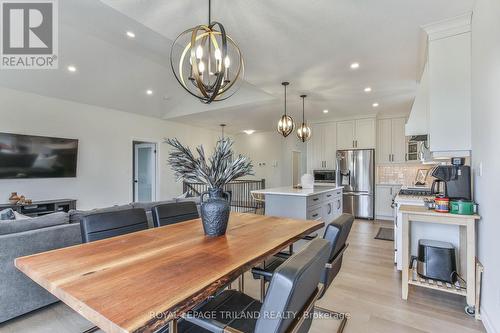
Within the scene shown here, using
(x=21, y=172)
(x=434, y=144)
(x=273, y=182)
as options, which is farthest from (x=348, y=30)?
(x=273, y=182)

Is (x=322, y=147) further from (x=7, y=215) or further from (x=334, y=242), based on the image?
(x=7, y=215)

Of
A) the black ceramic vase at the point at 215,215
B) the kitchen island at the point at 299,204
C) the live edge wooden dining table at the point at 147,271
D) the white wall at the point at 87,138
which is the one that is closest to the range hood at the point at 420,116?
the kitchen island at the point at 299,204

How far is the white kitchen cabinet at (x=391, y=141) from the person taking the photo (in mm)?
6238

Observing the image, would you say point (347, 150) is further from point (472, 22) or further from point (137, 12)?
point (137, 12)

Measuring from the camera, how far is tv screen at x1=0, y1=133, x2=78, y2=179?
4.37 metres

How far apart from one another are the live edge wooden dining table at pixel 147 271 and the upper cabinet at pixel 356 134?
5406 millimetres

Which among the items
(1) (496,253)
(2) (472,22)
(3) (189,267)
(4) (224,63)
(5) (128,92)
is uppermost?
(5) (128,92)

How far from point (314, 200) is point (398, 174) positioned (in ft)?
12.3

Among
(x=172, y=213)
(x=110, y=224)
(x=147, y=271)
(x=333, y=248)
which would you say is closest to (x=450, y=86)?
(x=333, y=248)

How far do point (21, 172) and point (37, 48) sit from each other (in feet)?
7.17


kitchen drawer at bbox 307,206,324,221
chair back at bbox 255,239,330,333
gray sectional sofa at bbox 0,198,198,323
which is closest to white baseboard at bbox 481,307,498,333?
chair back at bbox 255,239,330,333

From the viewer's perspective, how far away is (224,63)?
197cm

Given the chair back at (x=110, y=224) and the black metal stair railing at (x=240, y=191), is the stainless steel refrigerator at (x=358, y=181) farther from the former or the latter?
the chair back at (x=110, y=224)

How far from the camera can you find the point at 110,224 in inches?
68.6
